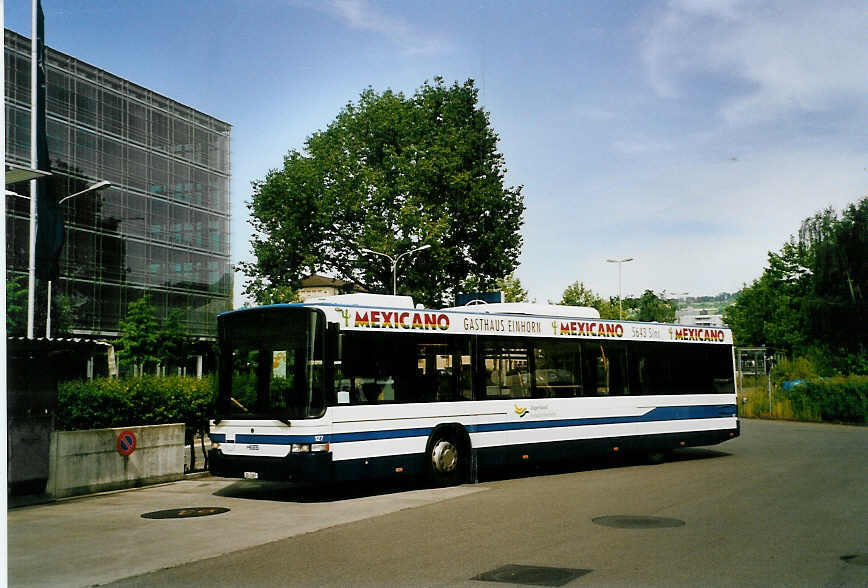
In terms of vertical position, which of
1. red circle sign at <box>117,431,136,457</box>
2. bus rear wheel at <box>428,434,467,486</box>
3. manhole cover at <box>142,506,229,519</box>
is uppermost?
red circle sign at <box>117,431,136,457</box>

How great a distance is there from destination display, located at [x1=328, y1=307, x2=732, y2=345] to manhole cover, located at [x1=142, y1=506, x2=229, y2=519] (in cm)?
327

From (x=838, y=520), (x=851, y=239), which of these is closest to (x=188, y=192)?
(x=851, y=239)

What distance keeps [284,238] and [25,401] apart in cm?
3467

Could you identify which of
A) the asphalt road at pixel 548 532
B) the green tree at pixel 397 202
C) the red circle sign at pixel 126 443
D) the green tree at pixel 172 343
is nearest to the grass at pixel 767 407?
the green tree at pixel 397 202

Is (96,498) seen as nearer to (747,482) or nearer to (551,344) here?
(551,344)

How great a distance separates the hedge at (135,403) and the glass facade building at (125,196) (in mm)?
32060

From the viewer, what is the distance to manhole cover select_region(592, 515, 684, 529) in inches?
420

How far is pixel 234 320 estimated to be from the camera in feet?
48.0

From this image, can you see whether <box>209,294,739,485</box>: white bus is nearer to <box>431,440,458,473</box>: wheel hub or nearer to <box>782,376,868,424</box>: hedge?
<box>431,440,458,473</box>: wheel hub

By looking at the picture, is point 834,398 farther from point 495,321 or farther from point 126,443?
point 126,443

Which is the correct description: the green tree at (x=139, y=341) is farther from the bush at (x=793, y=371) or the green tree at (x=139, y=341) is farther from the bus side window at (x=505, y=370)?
the bus side window at (x=505, y=370)

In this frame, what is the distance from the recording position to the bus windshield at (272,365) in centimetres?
1346

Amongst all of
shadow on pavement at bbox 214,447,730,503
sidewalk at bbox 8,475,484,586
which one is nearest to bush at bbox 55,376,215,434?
sidewalk at bbox 8,475,484,586

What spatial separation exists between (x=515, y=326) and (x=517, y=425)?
186 centimetres
